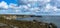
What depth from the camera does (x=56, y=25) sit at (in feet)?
5.96

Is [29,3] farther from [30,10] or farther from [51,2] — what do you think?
[51,2]

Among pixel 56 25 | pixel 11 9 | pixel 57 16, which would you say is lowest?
pixel 56 25

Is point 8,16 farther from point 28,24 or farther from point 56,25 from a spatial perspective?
point 56,25

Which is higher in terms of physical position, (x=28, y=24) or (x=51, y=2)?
(x=51, y=2)

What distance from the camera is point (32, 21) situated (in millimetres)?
1817

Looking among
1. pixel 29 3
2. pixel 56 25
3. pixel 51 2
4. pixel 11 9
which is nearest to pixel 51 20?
pixel 56 25

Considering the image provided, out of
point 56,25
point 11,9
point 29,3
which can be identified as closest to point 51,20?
point 56,25

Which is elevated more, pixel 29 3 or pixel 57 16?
pixel 29 3

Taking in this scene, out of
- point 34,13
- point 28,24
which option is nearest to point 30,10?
point 34,13

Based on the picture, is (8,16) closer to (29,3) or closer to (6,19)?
(6,19)

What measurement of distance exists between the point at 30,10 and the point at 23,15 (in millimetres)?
112

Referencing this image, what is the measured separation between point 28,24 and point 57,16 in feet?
1.28

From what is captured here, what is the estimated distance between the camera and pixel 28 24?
1765mm

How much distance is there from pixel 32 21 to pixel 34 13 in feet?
0.36
